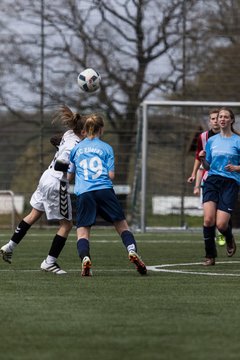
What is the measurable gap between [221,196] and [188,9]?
12.7m

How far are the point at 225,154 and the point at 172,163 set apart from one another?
38.7ft

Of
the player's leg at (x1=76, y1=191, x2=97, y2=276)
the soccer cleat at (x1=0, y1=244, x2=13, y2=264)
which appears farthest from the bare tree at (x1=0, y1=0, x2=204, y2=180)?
the player's leg at (x1=76, y1=191, x2=97, y2=276)

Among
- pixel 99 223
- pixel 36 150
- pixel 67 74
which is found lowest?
pixel 99 223

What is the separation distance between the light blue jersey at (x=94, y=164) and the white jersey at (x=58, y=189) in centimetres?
41

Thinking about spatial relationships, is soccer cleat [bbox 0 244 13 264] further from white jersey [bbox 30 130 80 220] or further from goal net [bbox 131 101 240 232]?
goal net [bbox 131 101 240 232]

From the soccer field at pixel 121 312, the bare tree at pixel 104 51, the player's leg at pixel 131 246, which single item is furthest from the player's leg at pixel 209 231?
the bare tree at pixel 104 51

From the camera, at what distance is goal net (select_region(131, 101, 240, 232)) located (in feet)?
75.6

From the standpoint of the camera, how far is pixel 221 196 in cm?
1233

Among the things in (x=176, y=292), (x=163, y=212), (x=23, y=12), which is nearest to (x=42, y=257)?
(x=176, y=292)

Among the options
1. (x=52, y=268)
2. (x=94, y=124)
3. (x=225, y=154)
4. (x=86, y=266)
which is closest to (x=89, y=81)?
(x=225, y=154)

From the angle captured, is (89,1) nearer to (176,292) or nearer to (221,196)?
(221,196)

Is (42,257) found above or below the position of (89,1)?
below

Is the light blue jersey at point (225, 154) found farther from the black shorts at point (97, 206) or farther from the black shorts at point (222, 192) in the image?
the black shorts at point (97, 206)

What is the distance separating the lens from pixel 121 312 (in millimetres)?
7336
